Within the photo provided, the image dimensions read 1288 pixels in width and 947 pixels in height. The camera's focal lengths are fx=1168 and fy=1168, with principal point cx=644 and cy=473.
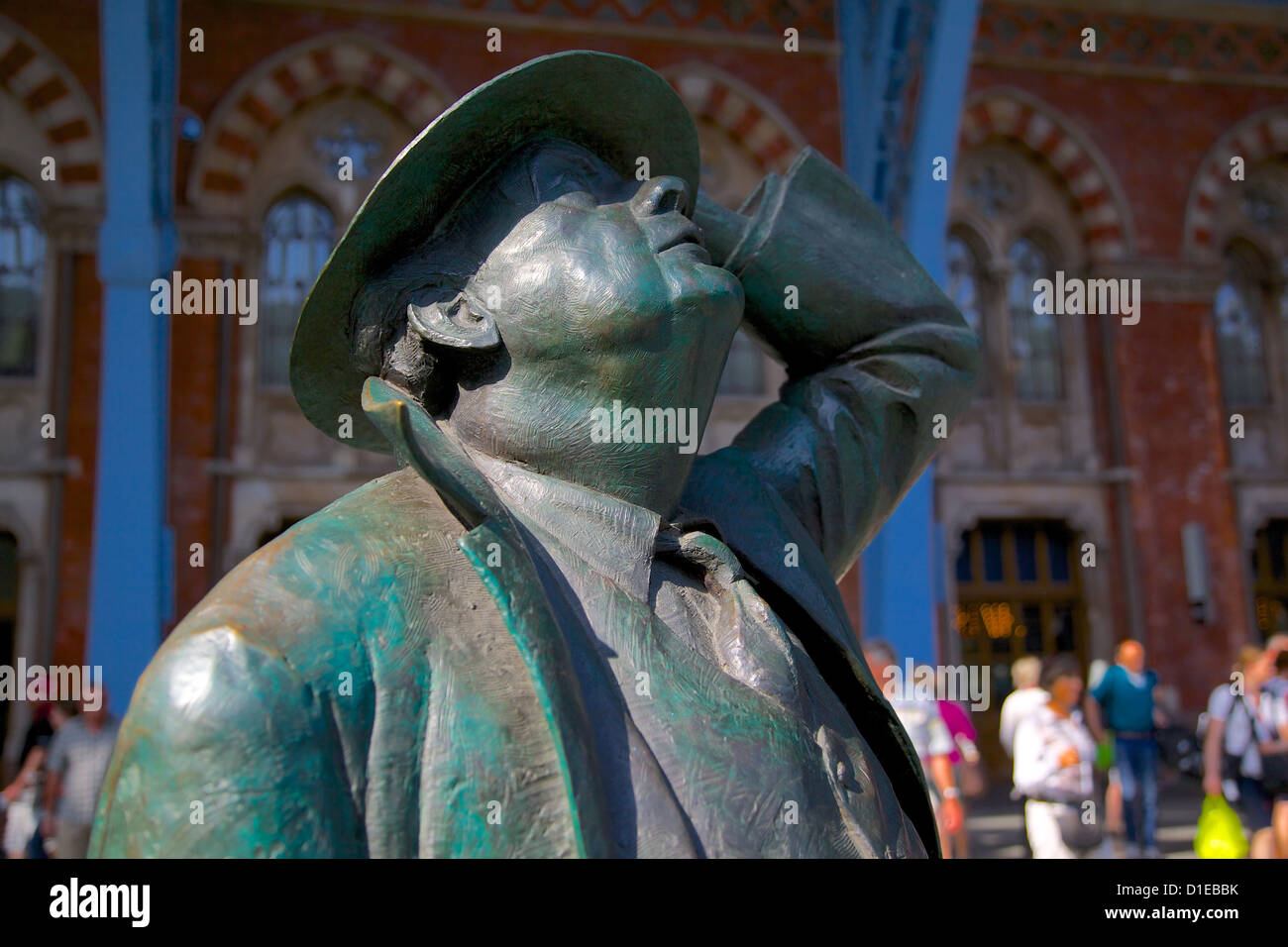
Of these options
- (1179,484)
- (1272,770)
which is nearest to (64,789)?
(1272,770)

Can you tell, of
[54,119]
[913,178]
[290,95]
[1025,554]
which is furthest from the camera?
[1025,554]

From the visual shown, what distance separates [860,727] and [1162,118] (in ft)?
44.3

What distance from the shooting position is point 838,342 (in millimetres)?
1681

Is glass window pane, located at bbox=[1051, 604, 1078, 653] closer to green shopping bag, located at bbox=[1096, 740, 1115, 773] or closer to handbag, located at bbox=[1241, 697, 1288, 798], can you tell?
green shopping bag, located at bbox=[1096, 740, 1115, 773]

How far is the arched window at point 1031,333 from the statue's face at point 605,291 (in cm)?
1207

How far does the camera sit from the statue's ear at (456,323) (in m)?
1.32

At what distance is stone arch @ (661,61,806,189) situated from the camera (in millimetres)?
11797

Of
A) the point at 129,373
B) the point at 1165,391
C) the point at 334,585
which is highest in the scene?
the point at 1165,391

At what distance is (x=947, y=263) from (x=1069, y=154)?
71.2 inches

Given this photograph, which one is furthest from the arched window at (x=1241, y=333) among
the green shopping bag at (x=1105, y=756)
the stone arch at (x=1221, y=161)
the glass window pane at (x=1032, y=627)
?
the green shopping bag at (x=1105, y=756)

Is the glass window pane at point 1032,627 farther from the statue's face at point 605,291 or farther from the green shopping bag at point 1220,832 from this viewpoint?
the statue's face at point 605,291

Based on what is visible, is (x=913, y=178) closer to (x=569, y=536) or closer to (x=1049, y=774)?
(x=1049, y=774)

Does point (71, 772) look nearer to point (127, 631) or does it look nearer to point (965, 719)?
point (127, 631)

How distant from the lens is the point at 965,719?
18.5 feet
